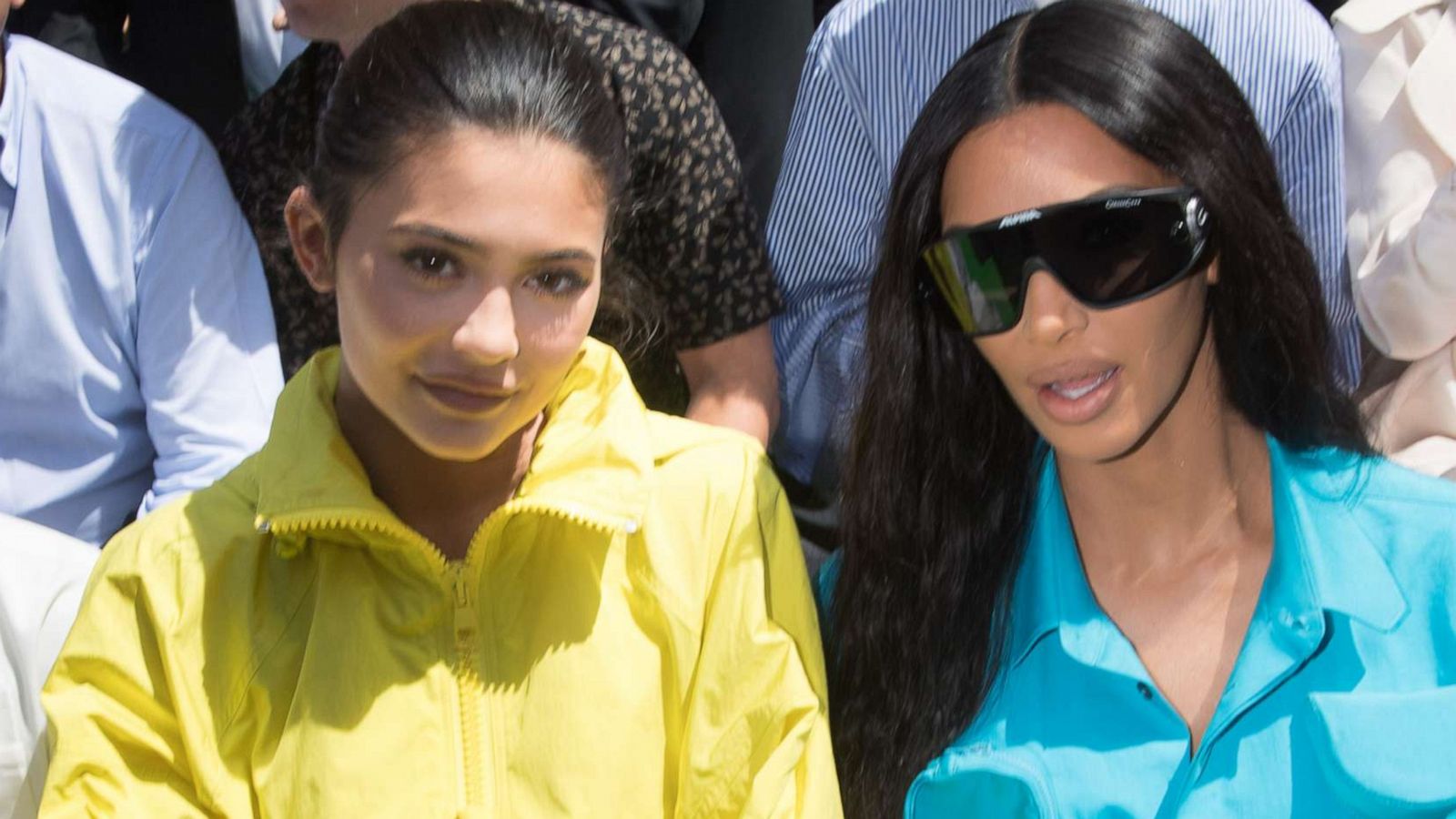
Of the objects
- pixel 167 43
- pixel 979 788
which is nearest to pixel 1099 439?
pixel 979 788

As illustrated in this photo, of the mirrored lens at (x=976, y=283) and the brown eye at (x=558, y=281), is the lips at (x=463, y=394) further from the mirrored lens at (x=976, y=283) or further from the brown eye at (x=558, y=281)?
the mirrored lens at (x=976, y=283)

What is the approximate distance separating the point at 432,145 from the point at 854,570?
0.75 m

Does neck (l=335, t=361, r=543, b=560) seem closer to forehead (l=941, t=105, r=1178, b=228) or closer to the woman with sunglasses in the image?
the woman with sunglasses

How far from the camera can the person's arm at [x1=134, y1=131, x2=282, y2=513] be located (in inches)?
110

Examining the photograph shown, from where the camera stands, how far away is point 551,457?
2150 mm

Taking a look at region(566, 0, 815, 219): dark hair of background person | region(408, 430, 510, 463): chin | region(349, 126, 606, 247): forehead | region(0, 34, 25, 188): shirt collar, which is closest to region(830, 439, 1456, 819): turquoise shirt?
region(408, 430, 510, 463): chin

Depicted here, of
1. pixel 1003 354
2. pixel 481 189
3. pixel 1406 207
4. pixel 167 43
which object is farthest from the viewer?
pixel 167 43

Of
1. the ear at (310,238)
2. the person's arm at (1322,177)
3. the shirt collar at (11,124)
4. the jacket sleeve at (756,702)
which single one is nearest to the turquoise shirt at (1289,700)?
the jacket sleeve at (756,702)

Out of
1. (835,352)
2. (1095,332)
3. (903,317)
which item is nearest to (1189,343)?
(1095,332)

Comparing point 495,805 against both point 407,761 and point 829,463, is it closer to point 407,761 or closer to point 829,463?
point 407,761

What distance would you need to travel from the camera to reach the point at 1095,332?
6.97 feet

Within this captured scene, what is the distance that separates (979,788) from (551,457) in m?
0.63

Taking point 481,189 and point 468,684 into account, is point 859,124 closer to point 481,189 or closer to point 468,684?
point 481,189

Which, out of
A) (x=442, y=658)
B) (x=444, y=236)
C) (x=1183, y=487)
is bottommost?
(x=442, y=658)
